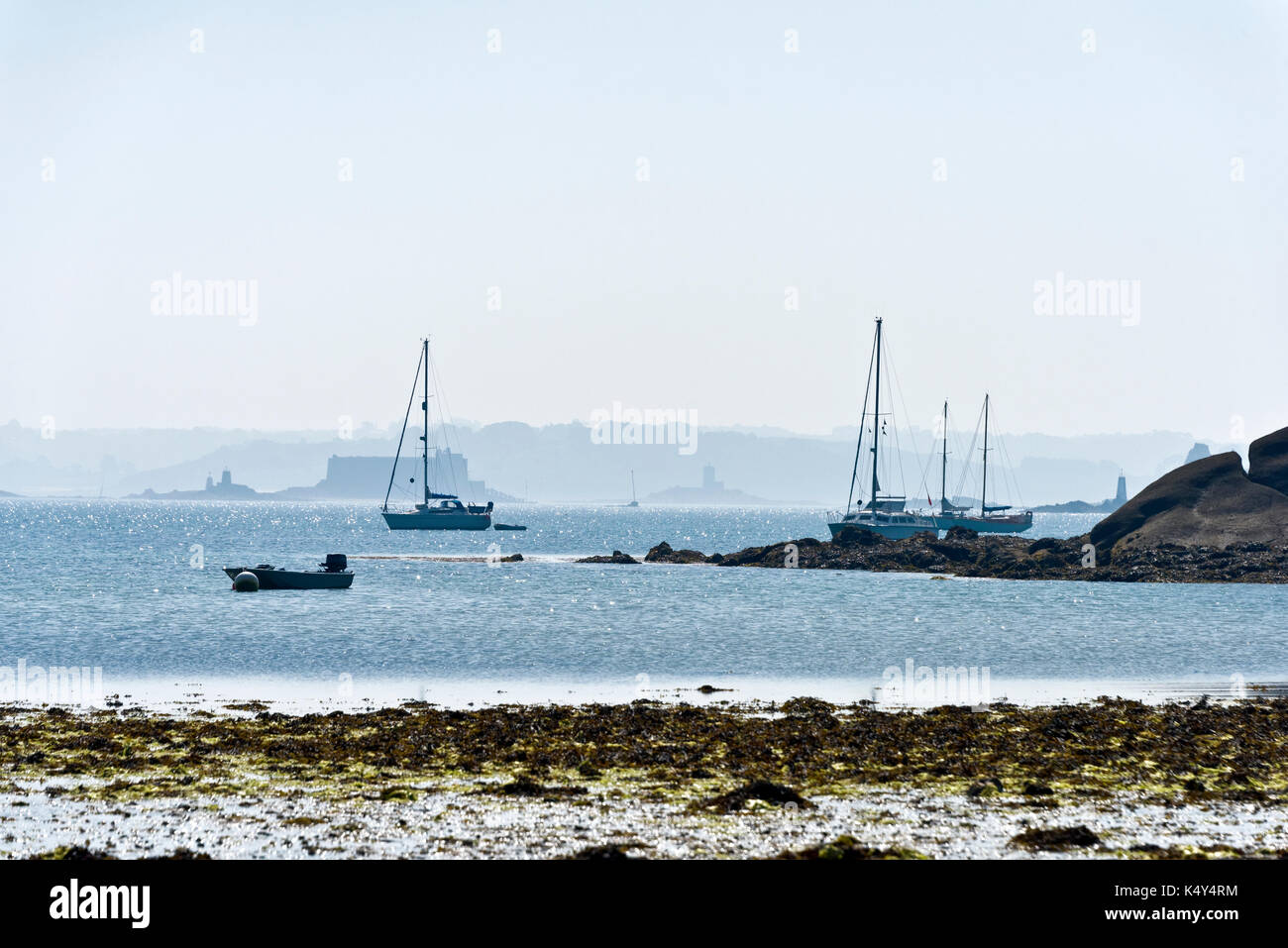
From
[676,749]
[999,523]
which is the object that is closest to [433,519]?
[999,523]

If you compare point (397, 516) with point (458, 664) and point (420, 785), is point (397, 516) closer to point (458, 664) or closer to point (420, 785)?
point (458, 664)

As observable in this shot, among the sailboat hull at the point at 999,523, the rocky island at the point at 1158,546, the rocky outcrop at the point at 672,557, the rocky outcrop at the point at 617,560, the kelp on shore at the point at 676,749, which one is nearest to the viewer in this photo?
the kelp on shore at the point at 676,749

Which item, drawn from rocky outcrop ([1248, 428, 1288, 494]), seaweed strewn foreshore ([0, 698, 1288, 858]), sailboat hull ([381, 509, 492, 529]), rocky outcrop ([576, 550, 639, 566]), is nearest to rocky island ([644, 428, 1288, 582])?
rocky outcrop ([1248, 428, 1288, 494])

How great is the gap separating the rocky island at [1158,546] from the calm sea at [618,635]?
5984 millimetres

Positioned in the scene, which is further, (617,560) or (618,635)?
(617,560)

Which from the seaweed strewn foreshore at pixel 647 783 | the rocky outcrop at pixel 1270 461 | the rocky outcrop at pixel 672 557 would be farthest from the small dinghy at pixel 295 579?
the rocky outcrop at pixel 1270 461

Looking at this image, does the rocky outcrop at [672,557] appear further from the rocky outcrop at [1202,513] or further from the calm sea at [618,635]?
the rocky outcrop at [1202,513]

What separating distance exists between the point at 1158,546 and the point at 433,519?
9701 cm

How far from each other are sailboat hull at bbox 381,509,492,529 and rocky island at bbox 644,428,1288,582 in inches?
2072

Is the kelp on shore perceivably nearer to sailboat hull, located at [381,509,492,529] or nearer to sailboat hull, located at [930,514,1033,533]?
sailboat hull, located at [381,509,492,529]

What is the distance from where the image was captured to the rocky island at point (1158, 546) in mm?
91250

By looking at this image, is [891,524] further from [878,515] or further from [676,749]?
[676,749]

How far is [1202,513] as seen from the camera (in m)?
99.6
